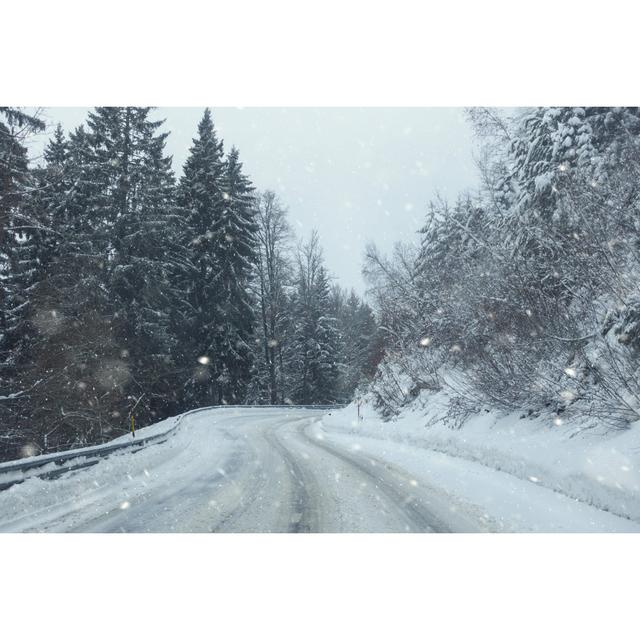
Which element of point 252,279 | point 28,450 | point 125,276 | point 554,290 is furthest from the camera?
point 252,279

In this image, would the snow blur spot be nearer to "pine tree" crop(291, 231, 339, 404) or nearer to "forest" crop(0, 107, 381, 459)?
"forest" crop(0, 107, 381, 459)

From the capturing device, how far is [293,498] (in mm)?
6250

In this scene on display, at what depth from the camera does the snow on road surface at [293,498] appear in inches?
198

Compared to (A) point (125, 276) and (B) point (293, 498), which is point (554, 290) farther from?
(A) point (125, 276)

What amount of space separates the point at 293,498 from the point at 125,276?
16.9m

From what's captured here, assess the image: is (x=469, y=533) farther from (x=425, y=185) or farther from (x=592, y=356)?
(x=425, y=185)

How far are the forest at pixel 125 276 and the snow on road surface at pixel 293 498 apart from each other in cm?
544

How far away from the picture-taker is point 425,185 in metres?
20.9

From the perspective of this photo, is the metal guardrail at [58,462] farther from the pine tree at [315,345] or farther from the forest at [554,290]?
the pine tree at [315,345]

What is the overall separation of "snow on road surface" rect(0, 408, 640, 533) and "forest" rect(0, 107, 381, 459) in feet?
17.9

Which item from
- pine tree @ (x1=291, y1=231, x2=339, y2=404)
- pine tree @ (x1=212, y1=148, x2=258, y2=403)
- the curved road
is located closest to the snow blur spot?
the curved road

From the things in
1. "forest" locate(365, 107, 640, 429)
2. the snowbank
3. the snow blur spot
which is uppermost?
"forest" locate(365, 107, 640, 429)

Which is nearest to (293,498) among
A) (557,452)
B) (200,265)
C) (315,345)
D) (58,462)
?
(58,462)

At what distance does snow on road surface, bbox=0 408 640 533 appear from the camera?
16.5 ft
